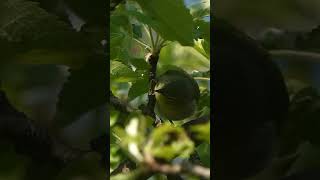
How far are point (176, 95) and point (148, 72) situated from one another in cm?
7

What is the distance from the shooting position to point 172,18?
1.01 metres

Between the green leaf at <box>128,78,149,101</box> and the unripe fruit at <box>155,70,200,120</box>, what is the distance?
2 centimetres

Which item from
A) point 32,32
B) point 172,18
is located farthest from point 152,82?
point 32,32

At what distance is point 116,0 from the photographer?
1.00 metres

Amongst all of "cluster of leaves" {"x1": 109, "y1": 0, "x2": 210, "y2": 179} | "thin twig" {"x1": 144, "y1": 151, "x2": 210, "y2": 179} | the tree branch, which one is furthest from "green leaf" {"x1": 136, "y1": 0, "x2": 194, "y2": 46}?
"thin twig" {"x1": 144, "y1": 151, "x2": 210, "y2": 179}

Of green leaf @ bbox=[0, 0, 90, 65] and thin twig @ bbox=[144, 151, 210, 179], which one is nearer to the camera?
thin twig @ bbox=[144, 151, 210, 179]

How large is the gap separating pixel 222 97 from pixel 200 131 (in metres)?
0.07

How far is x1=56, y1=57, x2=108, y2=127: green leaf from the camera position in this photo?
0.99 meters

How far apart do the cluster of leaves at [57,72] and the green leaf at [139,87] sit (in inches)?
4.4

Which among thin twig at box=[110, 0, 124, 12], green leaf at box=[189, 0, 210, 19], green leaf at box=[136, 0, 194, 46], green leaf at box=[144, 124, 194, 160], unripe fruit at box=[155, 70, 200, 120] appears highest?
thin twig at box=[110, 0, 124, 12]

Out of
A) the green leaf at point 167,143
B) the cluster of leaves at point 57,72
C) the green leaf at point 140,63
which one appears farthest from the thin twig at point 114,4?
the green leaf at point 167,143

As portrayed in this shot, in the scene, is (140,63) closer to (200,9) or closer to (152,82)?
(152,82)

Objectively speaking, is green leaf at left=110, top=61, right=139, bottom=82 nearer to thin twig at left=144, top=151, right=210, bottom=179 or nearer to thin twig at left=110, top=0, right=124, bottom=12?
thin twig at left=110, top=0, right=124, bottom=12

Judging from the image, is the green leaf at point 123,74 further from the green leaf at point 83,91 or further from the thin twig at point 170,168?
the thin twig at point 170,168
